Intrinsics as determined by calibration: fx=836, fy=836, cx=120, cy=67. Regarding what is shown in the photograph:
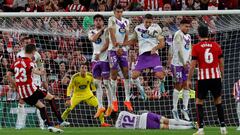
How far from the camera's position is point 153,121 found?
64.0ft

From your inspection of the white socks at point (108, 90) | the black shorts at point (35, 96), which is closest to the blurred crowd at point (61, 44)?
the white socks at point (108, 90)

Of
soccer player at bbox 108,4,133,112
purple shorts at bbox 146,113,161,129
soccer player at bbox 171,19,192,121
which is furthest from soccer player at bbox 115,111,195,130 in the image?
soccer player at bbox 171,19,192,121

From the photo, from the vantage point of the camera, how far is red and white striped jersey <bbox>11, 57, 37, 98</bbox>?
18328mm

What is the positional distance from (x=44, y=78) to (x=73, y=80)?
0.84 metres

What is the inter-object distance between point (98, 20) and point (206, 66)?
4.11m

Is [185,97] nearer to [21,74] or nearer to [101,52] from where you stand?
[101,52]

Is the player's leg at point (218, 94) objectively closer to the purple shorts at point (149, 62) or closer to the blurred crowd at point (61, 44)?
the purple shorts at point (149, 62)

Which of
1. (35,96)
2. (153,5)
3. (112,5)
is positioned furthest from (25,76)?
(153,5)

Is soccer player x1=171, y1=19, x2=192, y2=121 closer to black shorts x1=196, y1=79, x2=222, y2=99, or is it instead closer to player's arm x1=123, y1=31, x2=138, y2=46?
player's arm x1=123, y1=31, x2=138, y2=46

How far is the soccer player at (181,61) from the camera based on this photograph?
65.8 feet

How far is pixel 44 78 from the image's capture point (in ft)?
73.0

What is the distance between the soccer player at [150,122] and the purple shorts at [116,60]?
119cm

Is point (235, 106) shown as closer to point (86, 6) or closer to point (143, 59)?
point (143, 59)

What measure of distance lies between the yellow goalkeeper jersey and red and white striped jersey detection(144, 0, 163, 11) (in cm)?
382
